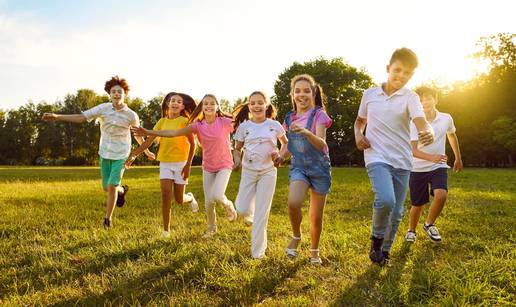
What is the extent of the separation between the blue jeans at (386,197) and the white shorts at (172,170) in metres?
3.18

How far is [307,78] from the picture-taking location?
17.4 feet

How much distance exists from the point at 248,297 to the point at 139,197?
29.4ft

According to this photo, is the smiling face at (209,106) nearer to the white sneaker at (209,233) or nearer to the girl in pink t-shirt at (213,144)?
the girl in pink t-shirt at (213,144)

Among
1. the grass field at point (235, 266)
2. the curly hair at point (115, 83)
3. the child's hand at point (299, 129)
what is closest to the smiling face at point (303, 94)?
the child's hand at point (299, 129)

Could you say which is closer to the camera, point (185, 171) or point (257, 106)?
point (257, 106)

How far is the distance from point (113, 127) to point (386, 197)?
4.88 meters

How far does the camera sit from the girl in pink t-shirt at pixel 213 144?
20.7 ft

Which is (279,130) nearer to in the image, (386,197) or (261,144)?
(261,144)

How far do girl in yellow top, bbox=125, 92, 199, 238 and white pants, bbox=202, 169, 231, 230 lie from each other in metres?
0.53

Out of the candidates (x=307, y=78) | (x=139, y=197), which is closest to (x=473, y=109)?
(x=139, y=197)

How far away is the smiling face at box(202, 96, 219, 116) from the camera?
6.34 metres

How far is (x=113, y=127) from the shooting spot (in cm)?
750

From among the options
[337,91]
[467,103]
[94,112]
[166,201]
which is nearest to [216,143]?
[166,201]

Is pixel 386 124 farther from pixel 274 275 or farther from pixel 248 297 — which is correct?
pixel 248 297
